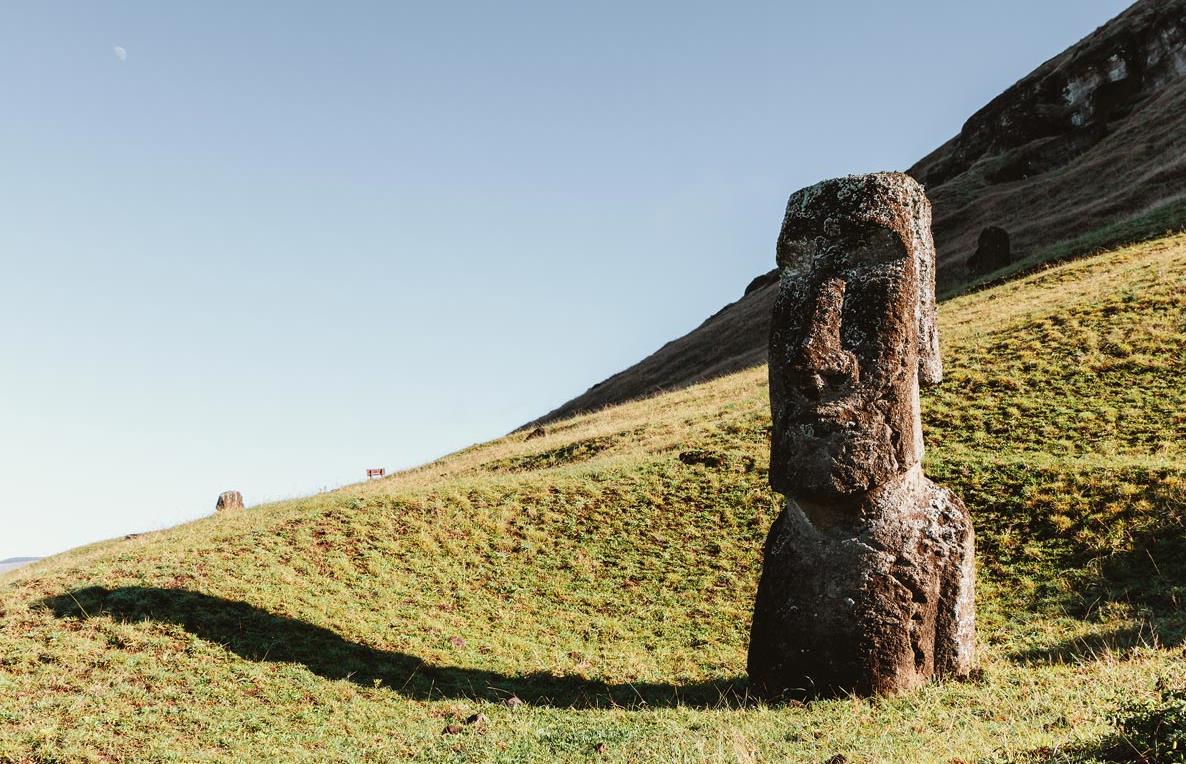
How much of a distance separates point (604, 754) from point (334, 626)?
6462mm

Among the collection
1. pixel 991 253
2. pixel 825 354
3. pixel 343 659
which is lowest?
pixel 343 659

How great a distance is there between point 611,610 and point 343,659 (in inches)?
179

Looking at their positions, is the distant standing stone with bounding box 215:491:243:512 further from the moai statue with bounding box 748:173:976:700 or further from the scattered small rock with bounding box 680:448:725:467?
the moai statue with bounding box 748:173:976:700

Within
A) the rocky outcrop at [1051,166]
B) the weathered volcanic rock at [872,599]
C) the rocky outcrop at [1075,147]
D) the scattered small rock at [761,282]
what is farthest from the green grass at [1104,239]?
the scattered small rock at [761,282]

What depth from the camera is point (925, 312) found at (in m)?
10.6

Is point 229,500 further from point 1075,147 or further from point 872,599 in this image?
point 1075,147

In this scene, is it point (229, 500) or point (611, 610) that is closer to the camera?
point (611, 610)

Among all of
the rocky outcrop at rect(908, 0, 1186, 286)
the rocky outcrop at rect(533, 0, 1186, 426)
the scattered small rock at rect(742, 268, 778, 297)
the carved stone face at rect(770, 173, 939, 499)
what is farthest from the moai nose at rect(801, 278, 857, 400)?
the scattered small rock at rect(742, 268, 778, 297)

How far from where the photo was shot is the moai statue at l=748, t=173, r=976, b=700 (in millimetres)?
9789

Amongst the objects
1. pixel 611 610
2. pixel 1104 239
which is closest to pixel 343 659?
pixel 611 610

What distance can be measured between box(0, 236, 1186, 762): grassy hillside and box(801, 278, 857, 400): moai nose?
11.1 ft

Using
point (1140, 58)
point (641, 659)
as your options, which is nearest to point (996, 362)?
point (641, 659)

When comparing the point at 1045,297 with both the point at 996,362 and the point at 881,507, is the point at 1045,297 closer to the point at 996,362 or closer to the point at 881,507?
the point at 996,362

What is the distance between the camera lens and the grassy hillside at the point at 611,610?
8.99m
